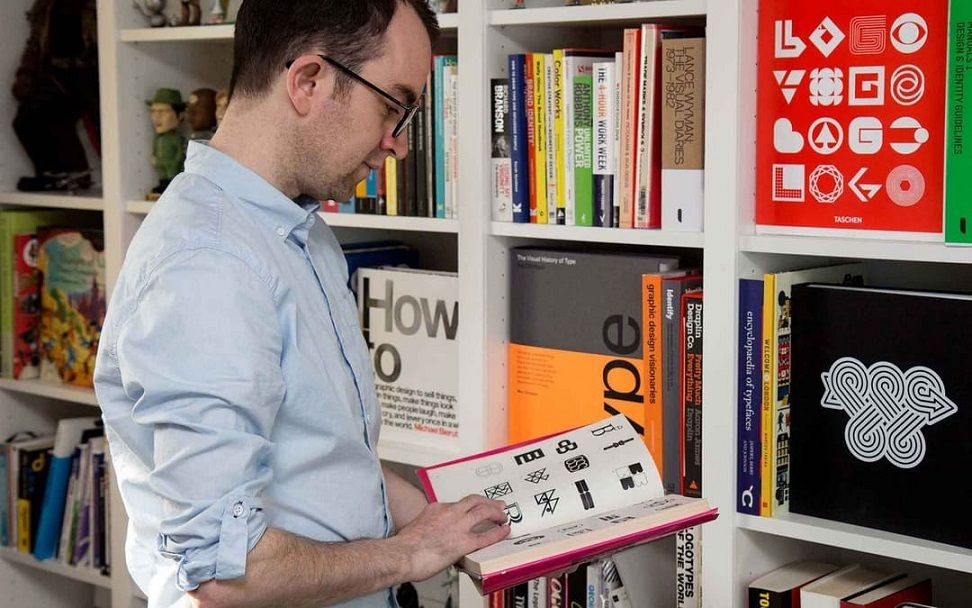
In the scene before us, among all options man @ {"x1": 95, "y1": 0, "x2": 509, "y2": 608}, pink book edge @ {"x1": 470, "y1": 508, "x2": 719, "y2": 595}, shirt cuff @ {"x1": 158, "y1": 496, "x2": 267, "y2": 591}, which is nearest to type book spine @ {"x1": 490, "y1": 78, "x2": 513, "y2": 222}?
man @ {"x1": 95, "y1": 0, "x2": 509, "y2": 608}

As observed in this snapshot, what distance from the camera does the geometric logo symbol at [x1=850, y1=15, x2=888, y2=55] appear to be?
150 centimetres

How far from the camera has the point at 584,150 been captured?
70.8 inches

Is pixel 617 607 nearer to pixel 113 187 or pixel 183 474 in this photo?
pixel 183 474

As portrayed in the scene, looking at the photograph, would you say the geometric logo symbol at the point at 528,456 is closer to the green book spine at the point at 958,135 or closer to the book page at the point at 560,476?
the book page at the point at 560,476

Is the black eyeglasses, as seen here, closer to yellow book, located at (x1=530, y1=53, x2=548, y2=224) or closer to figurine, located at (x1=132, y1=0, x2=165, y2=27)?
yellow book, located at (x1=530, y1=53, x2=548, y2=224)

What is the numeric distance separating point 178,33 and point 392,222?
0.61 meters

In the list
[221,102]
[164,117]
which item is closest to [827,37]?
[221,102]

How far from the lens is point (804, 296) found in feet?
5.28

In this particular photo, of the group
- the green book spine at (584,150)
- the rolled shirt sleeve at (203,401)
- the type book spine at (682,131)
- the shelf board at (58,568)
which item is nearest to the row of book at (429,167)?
the green book spine at (584,150)

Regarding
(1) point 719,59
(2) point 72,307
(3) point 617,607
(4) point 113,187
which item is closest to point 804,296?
(1) point 719,59

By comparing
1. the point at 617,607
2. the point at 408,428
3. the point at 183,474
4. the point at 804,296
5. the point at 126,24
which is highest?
the point at 126,24

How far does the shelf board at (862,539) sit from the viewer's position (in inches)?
58.9

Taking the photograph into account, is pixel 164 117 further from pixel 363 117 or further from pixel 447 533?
pixel 447 533

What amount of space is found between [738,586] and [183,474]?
2.93 feet
